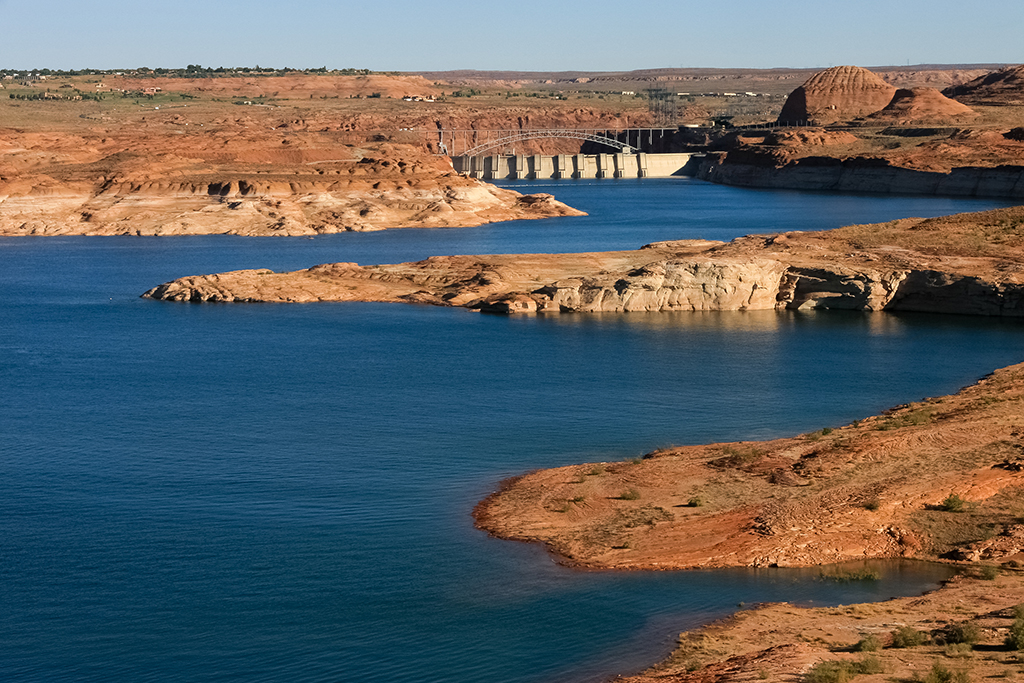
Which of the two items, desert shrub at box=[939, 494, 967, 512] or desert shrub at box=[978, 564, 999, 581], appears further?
desert shrub at box=[939, 494, 967, 512]

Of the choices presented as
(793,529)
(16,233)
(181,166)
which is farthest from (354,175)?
(793,529)

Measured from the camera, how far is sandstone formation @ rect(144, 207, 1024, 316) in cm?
6050

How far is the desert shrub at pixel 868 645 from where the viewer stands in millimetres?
18906

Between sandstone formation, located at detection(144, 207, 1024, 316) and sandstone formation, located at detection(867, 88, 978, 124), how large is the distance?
109647 mm

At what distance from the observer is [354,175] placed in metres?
118

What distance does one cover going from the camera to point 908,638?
63.2 feet

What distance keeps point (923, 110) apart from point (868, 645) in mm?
176397

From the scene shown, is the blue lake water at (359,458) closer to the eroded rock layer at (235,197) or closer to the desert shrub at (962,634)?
the desert shrub at (962,634)

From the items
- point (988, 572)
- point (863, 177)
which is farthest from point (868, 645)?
point (863, 177)

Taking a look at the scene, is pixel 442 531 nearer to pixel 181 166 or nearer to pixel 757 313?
pixel 757 313

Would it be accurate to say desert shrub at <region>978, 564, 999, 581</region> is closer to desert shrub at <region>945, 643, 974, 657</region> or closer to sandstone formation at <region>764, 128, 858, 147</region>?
desert shrub at <region>945, 643, 974, 657</region>

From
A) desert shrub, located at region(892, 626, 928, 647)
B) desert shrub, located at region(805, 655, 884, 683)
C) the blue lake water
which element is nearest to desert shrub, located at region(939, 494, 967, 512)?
the blue lake water

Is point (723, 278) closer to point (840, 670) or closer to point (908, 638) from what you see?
point (908, 638)

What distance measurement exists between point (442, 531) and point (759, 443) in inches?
392
